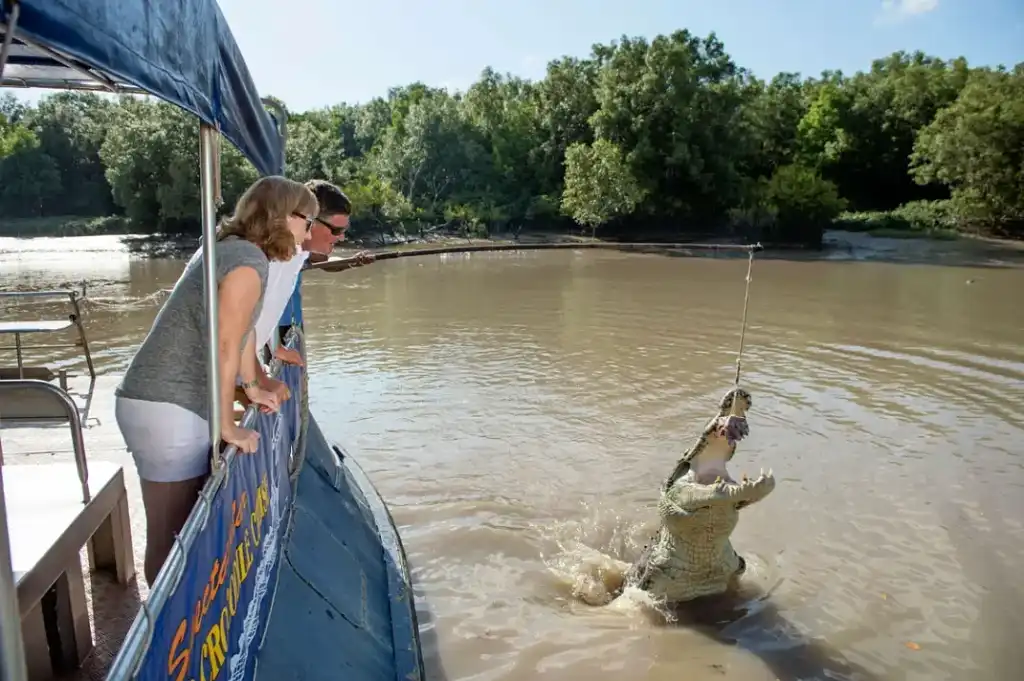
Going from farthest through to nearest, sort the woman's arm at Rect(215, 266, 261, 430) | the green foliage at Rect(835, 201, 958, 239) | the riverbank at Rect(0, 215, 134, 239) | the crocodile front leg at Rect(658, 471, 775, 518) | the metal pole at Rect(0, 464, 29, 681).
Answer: the riverbank at Rect(0, 215, 134, 239) → the green foliage at Rect(835, 201, 958, 239) → the crocodile front leg at Rect(658, 471, 775, 518) → the woman's arm at Rect(215, 266, 261, 430) → the metal pole at Rect(0, 464, 29, 681)

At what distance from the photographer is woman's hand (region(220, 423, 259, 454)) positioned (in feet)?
9.20

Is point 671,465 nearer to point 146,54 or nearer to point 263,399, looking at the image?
point 263,399

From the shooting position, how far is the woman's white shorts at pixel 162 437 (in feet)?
9.06

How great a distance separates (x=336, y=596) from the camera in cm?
405

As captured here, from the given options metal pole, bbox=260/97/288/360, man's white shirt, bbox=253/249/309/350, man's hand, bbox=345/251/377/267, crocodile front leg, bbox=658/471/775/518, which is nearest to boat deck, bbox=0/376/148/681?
man's white shirt, bbox=253/249/309/350

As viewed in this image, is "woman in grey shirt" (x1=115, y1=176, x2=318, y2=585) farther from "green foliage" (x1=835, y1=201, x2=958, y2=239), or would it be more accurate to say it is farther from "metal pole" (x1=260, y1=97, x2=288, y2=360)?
"green foliage" (x1=835, y1=201, x2=958, y2=239)

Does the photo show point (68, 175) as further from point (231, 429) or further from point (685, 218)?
point (231, 429)

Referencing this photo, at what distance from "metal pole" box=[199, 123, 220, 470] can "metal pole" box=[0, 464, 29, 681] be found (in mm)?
1333

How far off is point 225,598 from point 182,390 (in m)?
0.77

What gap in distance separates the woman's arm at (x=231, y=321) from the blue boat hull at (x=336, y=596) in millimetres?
1147

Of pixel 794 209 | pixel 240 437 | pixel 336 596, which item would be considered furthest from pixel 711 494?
pixel 794 209

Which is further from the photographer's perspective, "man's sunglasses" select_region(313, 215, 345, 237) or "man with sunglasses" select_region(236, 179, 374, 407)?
"man's sunglasses" select_region(313, 215, 345, 237)

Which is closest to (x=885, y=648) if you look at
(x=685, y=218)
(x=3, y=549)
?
(x=3, y=549)

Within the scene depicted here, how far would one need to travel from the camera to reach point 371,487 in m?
7.25
